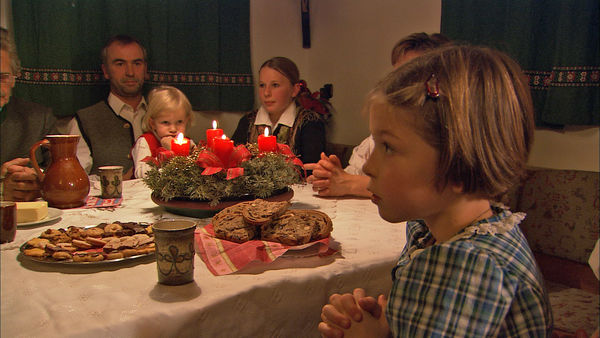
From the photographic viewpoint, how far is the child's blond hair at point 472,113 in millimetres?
678

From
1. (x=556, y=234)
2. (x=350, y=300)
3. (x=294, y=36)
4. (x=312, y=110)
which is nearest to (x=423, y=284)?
(x=350, y=300)

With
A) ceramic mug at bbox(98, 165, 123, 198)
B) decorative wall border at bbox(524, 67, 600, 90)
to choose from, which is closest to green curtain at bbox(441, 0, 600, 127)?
decorative wall border at bbox(524, 67, 600, 90)

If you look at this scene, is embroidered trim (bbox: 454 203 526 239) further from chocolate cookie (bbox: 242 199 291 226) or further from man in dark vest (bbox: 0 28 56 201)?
man in dark vest (bbox: 0 28 56 201)

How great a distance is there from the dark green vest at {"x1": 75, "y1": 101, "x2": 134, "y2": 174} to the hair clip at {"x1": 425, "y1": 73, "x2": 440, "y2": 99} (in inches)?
89.5

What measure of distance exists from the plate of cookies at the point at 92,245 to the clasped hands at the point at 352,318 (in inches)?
14.6

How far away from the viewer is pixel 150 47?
2.85 m

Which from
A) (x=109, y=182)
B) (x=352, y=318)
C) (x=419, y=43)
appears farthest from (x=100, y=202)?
(x=419, y=43)

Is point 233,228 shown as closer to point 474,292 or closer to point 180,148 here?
point 180,148

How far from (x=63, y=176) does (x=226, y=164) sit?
1.50 ft

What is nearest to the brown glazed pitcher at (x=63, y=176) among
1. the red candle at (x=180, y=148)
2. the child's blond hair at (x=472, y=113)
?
the red candle at (x=180, y=148)

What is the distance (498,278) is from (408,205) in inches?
7.3

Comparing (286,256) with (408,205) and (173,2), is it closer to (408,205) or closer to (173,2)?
(408,205)

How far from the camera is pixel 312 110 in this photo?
279 centimetres

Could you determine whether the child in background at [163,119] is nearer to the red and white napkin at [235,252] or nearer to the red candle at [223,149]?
the red candle at [223,149]
